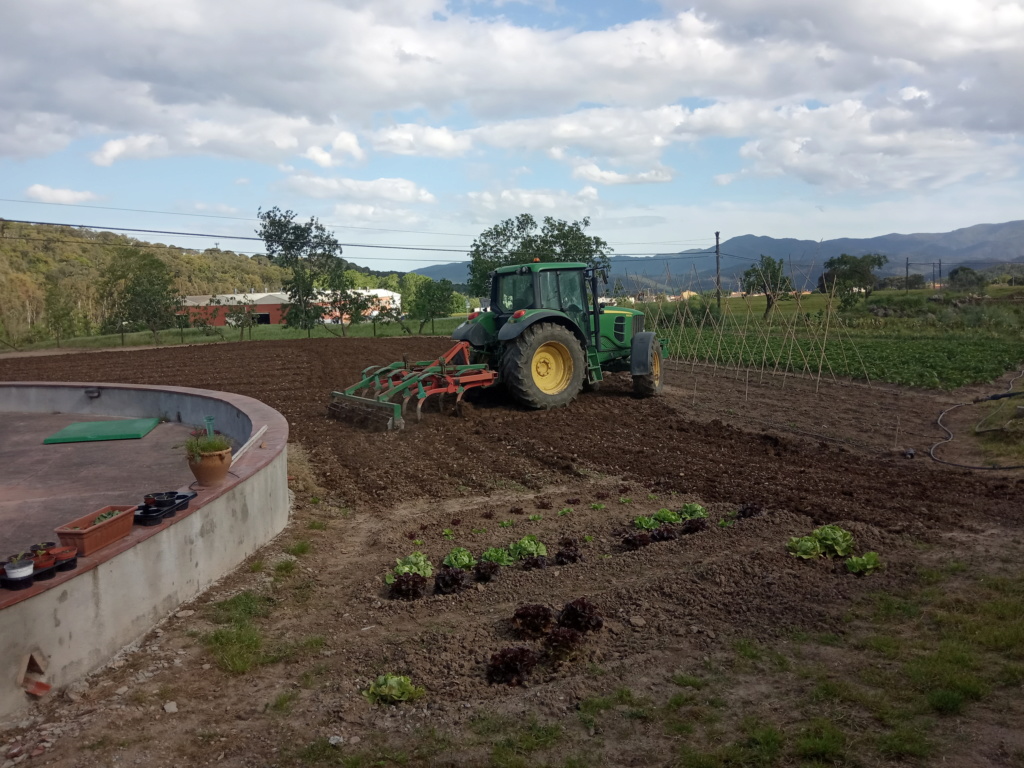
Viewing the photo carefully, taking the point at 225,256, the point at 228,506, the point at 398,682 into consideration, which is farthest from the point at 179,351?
the point at 225,256

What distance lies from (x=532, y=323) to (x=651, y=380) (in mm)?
2820

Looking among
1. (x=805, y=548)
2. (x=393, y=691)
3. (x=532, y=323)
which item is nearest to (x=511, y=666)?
(x=393, y=691)

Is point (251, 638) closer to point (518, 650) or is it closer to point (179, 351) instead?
point (518, 650)

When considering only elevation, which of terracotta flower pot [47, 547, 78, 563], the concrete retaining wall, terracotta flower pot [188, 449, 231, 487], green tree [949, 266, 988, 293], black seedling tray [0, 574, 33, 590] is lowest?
the concrete retaining wall

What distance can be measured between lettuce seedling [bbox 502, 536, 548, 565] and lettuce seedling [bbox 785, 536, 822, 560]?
5.86 feet

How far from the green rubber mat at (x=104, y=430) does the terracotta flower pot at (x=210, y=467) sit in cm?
498

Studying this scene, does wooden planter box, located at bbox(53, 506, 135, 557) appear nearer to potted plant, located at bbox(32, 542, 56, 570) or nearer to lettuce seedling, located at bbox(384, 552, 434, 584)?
potted plant, located at bbox(32, 542, 56, 570)

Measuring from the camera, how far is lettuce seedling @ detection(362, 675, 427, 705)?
3.81m

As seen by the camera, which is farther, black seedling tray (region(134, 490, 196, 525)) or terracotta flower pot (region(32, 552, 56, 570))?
black seedling tray (region(134, 490, 196, 525))

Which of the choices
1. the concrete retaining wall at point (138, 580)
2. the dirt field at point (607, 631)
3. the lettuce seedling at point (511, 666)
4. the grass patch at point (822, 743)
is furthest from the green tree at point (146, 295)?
the grass patch at point (822, 743)

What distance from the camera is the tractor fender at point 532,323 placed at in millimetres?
11195

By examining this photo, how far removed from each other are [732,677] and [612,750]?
90 cm

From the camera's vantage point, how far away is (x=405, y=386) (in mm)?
10680

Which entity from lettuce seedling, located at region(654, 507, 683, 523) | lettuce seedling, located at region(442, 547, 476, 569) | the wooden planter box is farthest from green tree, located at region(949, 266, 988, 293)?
the wooden planter box
